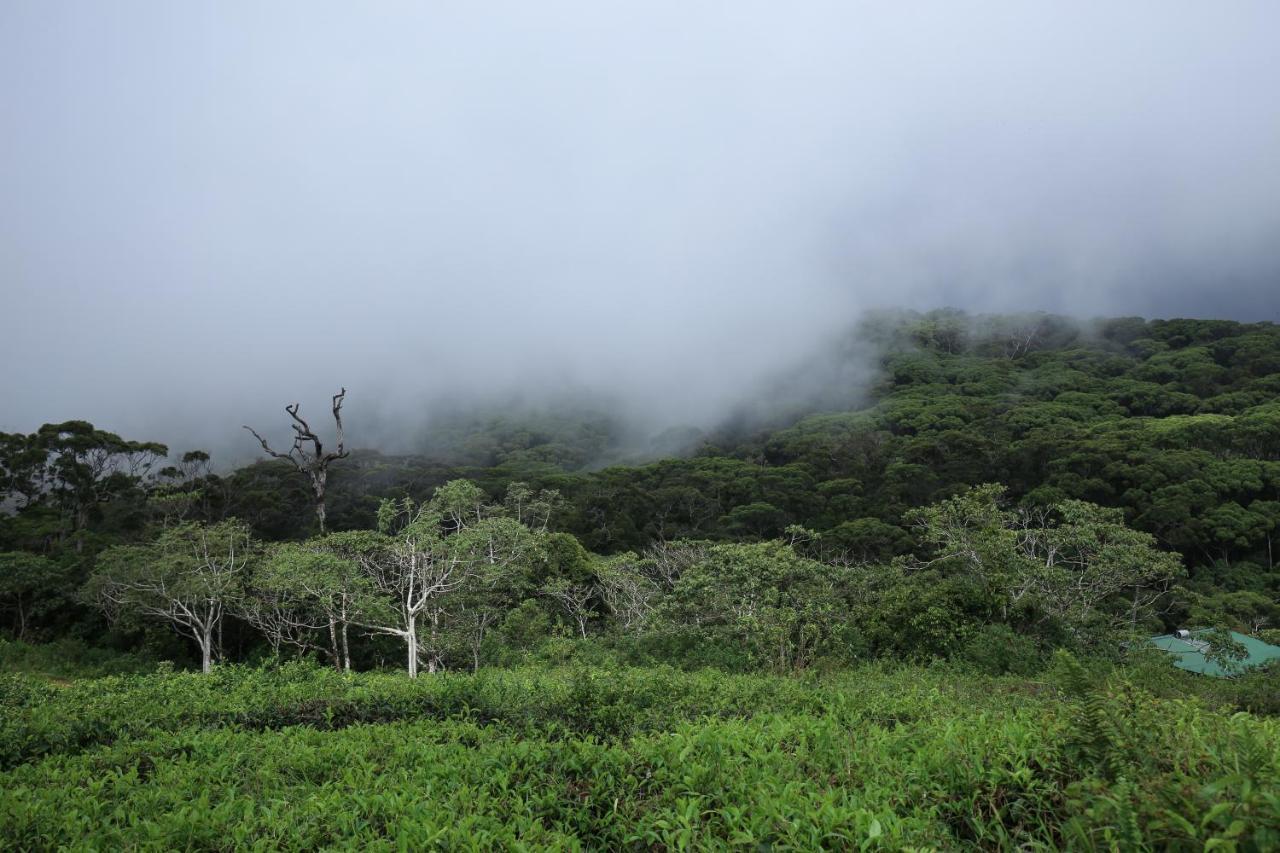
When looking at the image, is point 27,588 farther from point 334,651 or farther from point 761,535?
point 761,535

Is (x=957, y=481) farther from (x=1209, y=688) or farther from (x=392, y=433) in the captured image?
(x=392, y=433)

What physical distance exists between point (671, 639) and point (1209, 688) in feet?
31.9

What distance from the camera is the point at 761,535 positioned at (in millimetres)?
37281

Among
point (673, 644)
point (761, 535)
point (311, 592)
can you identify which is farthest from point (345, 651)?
point (761, 535)

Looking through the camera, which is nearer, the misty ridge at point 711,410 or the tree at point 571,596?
the tree at point 571,596

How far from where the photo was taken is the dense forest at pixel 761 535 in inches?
607

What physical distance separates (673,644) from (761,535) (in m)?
22.6

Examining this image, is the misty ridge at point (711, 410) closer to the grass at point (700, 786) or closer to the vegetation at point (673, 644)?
the vegetation at point (673, 644)

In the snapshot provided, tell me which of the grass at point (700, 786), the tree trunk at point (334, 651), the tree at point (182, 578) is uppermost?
the grass at point (700, 786)

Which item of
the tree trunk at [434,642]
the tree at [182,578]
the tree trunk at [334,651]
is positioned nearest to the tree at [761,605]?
the tree trunk at [434,642]

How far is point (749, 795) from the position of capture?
3045mm

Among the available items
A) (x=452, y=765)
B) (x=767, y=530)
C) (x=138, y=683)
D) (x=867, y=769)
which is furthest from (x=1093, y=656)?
(x=767, y=530)

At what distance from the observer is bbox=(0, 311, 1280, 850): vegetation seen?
9.56 ft

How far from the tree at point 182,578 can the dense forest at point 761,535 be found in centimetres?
15
